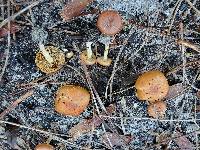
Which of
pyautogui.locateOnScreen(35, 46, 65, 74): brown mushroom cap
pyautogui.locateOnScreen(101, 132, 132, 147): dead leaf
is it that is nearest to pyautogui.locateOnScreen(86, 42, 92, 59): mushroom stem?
pyautogui.locateOnScreen(35, 46, 65, 74): brown mushroom cap

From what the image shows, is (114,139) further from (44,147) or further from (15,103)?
(15,103)

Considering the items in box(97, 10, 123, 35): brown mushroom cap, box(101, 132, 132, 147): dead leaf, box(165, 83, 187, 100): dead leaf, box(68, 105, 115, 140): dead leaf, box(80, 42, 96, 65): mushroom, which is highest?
box(97, 10, 123, 35): brown mushroom cap

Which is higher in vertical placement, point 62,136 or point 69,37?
point 69,37

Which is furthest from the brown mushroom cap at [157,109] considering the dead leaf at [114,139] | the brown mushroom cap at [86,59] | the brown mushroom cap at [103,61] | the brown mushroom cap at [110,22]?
the brown mushroom cap at [110,22]

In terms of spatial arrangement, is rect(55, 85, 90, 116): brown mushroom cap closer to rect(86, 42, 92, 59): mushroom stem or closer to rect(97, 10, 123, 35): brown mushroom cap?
rect(86, 42, 92, 59): mushroom stem

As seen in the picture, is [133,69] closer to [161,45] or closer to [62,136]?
[161,45]

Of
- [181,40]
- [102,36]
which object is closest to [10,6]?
[102,36]
